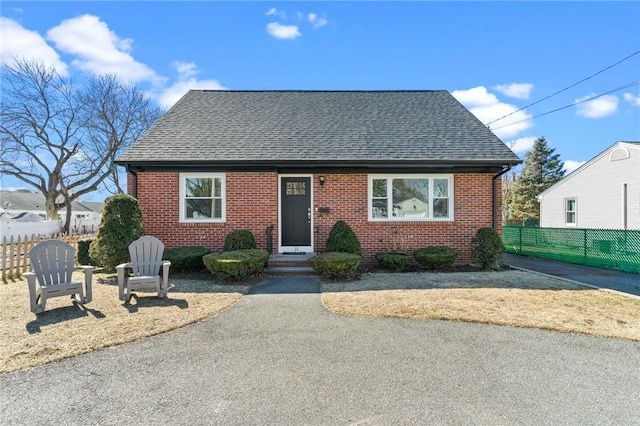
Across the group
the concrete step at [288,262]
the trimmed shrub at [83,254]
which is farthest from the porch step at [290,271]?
the trimmed shrub at [83,254]

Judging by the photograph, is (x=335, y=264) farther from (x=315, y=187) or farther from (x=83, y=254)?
(x=83, y=254)

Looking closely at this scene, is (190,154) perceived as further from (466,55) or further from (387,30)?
(466,55)

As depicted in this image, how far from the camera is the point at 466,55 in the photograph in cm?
1298

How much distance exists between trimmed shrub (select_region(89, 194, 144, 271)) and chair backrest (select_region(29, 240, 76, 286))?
1.82 metres

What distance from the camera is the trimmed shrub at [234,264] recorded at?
23.5 feet

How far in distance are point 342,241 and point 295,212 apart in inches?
80.7

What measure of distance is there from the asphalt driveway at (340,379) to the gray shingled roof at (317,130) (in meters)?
5.89

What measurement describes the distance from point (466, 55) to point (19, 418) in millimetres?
15568

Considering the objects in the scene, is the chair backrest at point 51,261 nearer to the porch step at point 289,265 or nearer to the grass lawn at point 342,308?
the grass lawn at point 342,308

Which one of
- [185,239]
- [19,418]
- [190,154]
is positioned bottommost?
[19,418]

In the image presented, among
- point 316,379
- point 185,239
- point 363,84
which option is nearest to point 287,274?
point 185,239

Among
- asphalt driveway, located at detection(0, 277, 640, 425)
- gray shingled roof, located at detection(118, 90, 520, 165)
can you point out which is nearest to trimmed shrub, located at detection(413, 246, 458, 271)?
gray shingled roof, located at detection(118, 90, 520, 165)

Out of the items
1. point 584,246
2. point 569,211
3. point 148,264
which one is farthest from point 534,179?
point 148,264

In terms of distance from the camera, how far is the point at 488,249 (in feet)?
29.2
